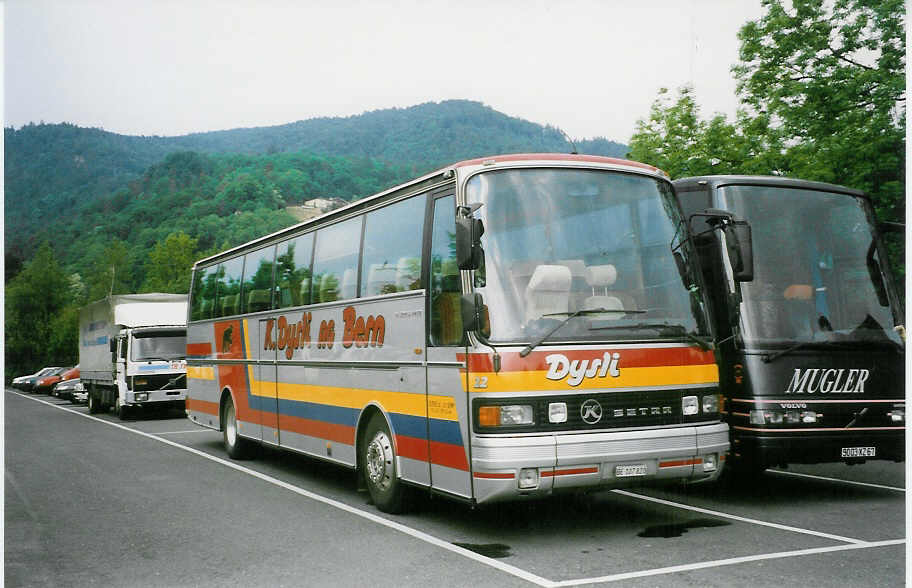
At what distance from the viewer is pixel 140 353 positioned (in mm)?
24906

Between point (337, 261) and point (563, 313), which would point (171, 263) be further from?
point (563, 313)

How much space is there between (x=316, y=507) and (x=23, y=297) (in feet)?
276

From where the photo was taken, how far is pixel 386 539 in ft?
26.7

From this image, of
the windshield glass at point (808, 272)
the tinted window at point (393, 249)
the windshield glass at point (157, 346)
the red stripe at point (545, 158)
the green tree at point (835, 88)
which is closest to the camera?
the red stripe at point (545, 158)

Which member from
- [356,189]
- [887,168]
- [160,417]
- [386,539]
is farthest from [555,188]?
[356,189]

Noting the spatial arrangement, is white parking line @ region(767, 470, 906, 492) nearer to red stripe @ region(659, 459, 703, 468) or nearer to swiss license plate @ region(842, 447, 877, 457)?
swiss license plate @ region(842, 447, 877, 457)

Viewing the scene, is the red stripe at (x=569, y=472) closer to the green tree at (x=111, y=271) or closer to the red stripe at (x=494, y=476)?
the red stripe at (x=494, y=476)

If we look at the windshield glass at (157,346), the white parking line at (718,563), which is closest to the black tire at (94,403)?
the windshield glass at (157,346)

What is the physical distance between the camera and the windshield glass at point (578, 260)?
7691 mm

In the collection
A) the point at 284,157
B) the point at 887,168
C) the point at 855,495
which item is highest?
the point at 284,157

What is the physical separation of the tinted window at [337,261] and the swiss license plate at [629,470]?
3.76 meters

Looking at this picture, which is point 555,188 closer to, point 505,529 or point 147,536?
point 505,529

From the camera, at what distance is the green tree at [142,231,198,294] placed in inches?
2785

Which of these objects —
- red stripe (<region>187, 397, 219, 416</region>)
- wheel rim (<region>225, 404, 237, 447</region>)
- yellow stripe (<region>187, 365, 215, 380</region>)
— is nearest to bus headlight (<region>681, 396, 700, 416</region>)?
wheel rim (<region>225, 404, 237, 447</region>)
